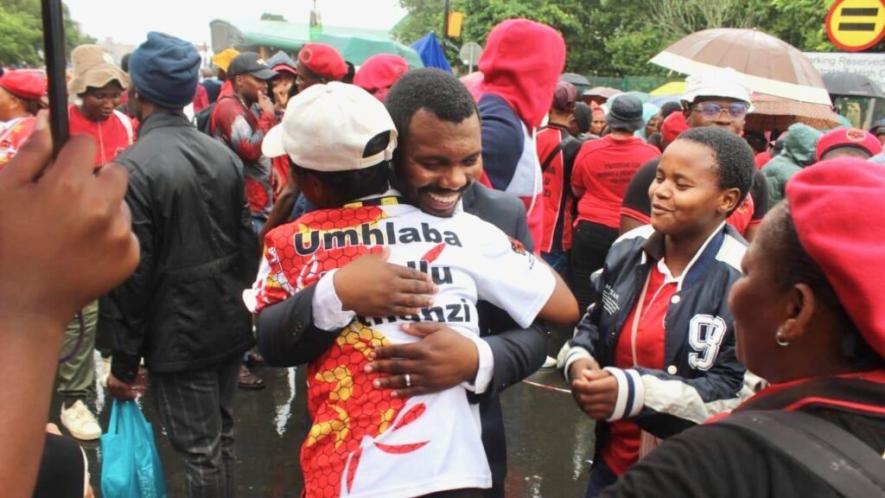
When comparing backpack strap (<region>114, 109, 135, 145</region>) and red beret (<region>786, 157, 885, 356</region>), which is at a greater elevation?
red beret (<region>786, 157, 885, 356</region>)

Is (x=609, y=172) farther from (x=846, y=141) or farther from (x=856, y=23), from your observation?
(x=856, y=23)

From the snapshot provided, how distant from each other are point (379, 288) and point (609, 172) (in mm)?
3762

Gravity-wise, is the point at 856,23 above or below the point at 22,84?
above

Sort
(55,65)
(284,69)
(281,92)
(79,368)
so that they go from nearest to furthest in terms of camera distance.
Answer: (55,65)
(79,368)
(281,92)
(284,69)

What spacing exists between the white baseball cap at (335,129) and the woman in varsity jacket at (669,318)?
35.4 inches

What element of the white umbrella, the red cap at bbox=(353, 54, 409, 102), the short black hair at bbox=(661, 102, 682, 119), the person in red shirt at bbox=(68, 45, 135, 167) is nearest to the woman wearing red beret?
the person in red shirt at bbox=(68, 45, 135, 167)

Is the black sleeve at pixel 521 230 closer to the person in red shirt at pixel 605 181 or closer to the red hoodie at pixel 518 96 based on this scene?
the red hoodie at pixel 518 96

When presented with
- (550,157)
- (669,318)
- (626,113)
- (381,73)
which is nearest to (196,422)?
(669,318)

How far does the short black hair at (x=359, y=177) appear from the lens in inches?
61.9

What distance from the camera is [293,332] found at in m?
1.54

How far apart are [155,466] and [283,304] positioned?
1586 mm

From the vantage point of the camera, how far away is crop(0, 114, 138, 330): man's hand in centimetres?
74

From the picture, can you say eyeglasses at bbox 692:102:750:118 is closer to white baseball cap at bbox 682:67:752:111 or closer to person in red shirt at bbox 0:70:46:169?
white baseball cap at bbox 682:67:752:111

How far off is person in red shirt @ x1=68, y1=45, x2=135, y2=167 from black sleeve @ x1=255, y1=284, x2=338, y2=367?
8.25 feet
